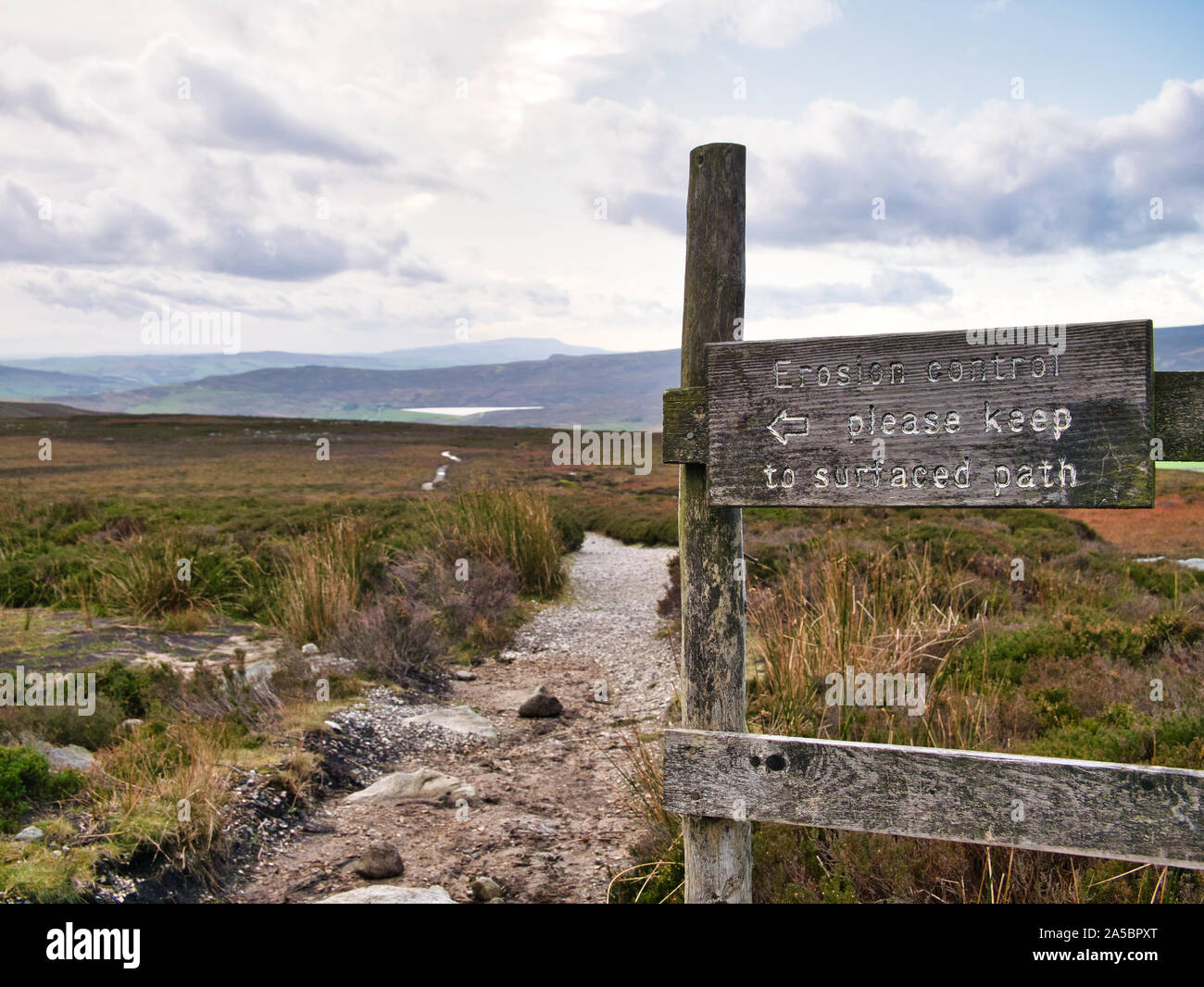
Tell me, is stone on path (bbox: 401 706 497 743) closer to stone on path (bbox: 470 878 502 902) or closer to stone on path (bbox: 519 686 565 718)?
stone on path (bbox: 519 686 565 718)

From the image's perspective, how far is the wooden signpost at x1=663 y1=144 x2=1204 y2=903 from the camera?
A: 2199 millimetres

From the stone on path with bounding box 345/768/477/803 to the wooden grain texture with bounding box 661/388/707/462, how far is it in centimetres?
296

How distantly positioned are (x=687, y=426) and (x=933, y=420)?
0.69m

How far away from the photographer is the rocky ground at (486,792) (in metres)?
3.72

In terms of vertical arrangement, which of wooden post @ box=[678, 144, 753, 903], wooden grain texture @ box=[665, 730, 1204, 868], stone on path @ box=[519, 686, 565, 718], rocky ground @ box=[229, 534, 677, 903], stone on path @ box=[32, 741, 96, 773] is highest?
wooden post @ box=[678, 144, 753, 903]

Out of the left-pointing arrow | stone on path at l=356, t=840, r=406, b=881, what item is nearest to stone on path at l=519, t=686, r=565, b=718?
stone on path at l=356, t=840, r=406, b=881

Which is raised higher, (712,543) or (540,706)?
(712,543)

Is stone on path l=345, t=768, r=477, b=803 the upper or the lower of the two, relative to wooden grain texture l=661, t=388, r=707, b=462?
lower

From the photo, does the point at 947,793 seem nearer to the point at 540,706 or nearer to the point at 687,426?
the point at 687,426

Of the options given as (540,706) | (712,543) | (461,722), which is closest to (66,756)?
(461,722)

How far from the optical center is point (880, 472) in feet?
7.73

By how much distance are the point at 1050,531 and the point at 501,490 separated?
31.7 ft

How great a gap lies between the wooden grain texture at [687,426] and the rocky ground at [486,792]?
2.08 metres

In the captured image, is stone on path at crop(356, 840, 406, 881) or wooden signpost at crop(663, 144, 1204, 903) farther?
stone on path at crop(356, 840, 406, 881)
